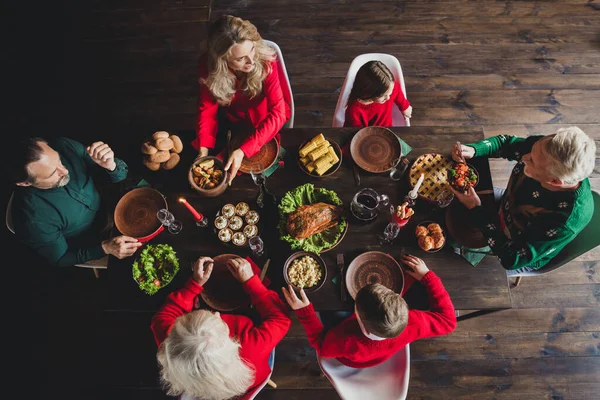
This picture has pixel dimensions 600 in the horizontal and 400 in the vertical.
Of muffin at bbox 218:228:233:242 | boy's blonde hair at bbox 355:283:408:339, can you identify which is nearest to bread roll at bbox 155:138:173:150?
muffin at bbox 218:228:233:242

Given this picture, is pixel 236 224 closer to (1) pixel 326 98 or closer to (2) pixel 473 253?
(2) pixel 473 253

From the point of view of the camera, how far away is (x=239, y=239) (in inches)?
85.3

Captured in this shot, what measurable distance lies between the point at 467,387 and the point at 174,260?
2.53 metres

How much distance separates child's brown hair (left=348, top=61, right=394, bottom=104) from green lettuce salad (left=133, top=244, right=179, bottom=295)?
1.59 m

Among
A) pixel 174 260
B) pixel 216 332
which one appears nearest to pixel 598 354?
pixel 216 332

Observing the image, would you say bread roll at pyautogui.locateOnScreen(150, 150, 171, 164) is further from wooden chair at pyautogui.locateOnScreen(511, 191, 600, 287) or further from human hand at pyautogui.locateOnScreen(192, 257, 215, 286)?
wooden chair at pyautogui.locateOnScreen(511, 191, 600, 287)

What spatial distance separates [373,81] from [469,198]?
95 cm

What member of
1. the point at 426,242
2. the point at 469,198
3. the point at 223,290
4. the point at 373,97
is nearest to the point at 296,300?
the point at 223,290

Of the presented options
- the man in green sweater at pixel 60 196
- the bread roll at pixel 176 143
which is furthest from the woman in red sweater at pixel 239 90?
the man in green sweater at pixel 60 196

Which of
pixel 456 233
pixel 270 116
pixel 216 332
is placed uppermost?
pixel 270 116

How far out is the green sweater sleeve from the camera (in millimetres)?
1945

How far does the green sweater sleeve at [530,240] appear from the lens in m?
1.95

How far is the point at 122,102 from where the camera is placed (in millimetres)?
3951

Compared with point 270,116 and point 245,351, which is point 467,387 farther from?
point 270,116
